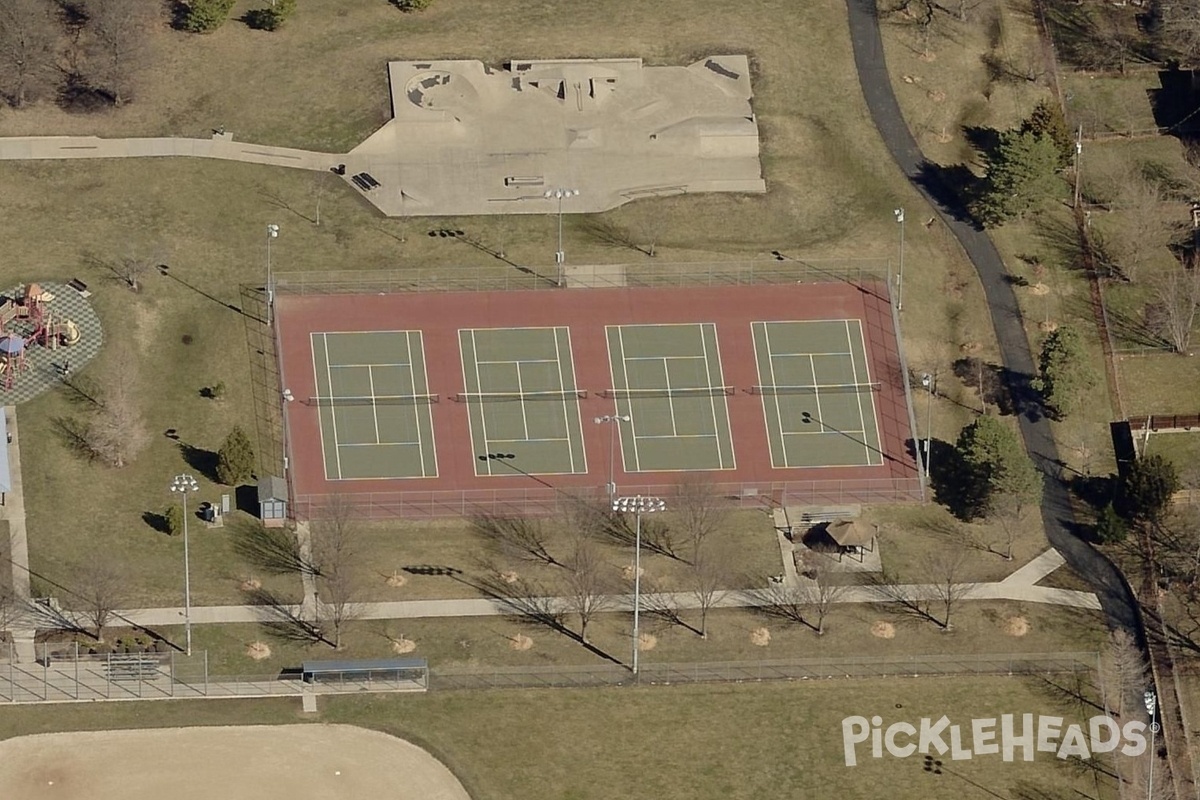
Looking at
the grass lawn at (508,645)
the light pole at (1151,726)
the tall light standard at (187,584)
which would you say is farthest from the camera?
the tall light standard at (187,584)

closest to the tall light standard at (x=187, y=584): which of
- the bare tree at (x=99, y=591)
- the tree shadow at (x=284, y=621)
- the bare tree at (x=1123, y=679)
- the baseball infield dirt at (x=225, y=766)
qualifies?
the tree shadow at (x=284, y=621)

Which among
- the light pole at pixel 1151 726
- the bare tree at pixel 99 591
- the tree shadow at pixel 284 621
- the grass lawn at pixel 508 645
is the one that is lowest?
the light pole at pixel 1151 726

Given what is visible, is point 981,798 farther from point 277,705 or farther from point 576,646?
point 277,705

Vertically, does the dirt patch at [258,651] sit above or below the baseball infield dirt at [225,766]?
above

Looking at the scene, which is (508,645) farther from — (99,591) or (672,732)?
(99,591)

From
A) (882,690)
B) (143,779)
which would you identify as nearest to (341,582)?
(143,779)

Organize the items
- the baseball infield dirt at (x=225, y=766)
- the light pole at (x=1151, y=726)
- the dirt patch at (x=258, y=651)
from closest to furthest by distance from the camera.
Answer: the baseball infield dirt at (x=225, y=766), the light pole at (x=1151, y=726), the dirt patch at (x=258, y=651)

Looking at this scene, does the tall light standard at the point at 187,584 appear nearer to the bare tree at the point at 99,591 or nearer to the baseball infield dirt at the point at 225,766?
the bare tree at the point at 99,591
